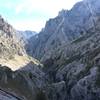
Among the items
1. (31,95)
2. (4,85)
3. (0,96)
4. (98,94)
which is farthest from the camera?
(98,94)

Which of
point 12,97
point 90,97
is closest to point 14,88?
point 90,97

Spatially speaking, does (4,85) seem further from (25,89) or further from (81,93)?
(81,93)

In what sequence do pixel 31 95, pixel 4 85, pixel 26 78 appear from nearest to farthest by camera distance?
pixel 4 85 < pixel 31 95 < pixel 26 78

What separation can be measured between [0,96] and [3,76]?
109422mm

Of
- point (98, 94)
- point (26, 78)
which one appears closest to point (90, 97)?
point (98, 94)

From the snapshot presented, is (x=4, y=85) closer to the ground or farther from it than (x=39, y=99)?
farther from it

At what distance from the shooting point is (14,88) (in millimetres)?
148750

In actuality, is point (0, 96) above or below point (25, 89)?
below

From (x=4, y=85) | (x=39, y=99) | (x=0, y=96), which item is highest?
(x=4, y=85)

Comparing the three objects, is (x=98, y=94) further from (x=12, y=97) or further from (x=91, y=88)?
(x=12, y=97)

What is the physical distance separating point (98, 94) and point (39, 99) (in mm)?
68621

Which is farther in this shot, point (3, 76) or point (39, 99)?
point (3, 76)

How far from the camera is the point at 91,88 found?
198 meters

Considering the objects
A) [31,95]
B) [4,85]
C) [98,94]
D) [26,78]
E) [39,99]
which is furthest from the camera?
[98,94]
